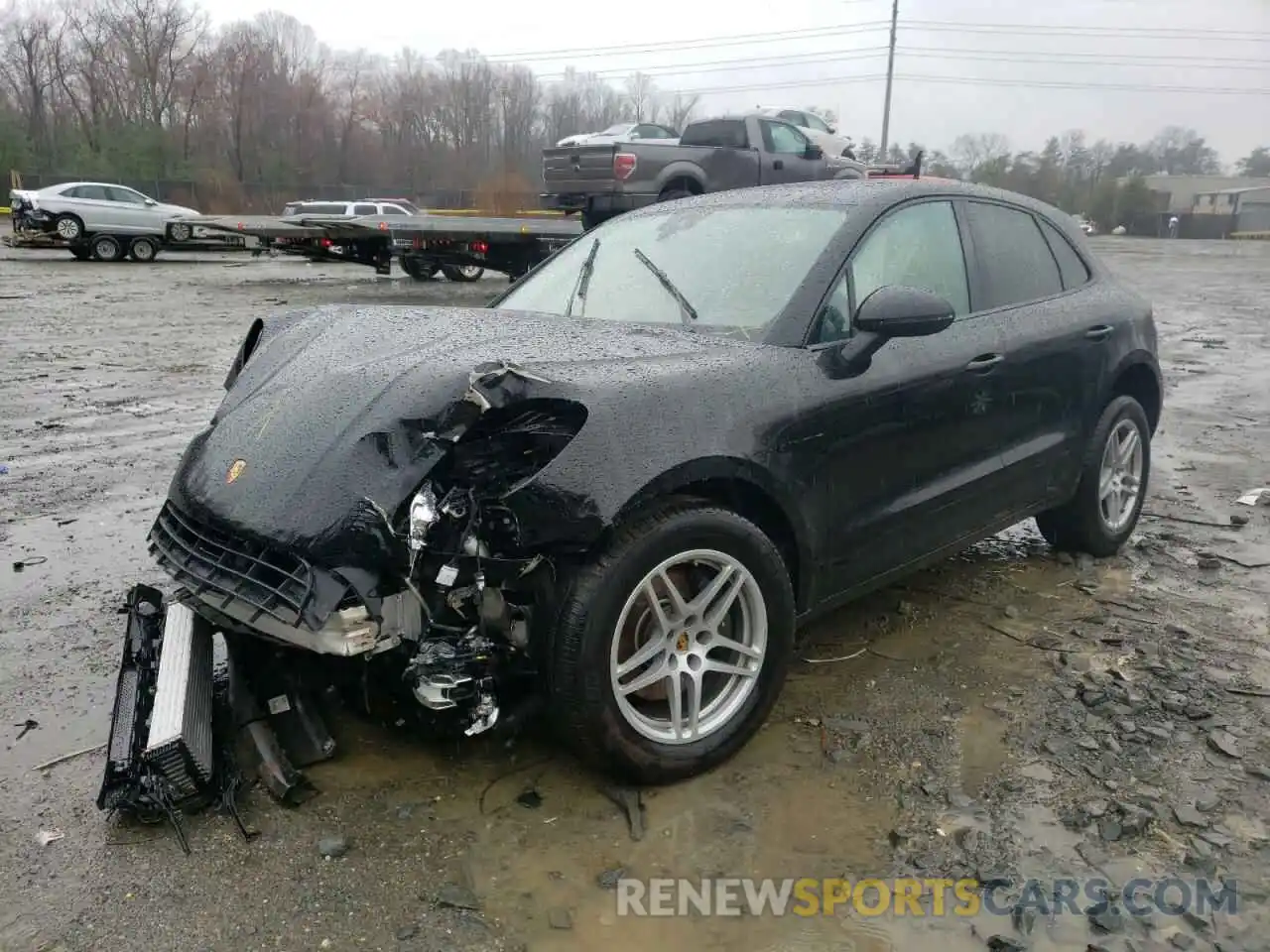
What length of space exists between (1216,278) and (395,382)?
25937 mm

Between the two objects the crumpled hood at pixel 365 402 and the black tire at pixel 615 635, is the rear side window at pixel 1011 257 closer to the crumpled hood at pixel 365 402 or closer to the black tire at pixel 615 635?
the crumpled hood at pixel 365 402

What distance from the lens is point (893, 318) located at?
2.96m

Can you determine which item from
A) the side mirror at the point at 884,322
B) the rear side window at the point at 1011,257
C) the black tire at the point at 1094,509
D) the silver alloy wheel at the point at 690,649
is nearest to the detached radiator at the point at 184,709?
the silver alloy wheel at the point at 690,649

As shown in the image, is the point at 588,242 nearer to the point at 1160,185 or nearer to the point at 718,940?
the point at 718,940

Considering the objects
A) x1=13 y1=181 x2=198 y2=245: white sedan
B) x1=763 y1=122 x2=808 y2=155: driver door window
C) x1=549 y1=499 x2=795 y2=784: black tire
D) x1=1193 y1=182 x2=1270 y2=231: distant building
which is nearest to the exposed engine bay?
x1=549 y1=499 x2=795 y2=784: black tire

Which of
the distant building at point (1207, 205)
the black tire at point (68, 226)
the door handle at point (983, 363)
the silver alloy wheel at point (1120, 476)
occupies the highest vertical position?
the distant building at point (1207, 205)

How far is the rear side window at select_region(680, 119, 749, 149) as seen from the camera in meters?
15.5

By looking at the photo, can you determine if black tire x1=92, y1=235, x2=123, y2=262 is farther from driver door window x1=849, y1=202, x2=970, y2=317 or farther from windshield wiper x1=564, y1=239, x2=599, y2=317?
driver door window x1=849, y1=202, x2=970, y2=317

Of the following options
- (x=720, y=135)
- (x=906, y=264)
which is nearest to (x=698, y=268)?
(x=906, y=264)

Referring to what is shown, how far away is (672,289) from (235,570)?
1809 mm

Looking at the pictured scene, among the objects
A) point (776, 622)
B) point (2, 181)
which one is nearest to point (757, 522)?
point (776, 622)

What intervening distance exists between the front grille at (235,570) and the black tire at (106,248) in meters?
24.0

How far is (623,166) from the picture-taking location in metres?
15.1

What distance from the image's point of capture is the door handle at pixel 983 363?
3561mm
